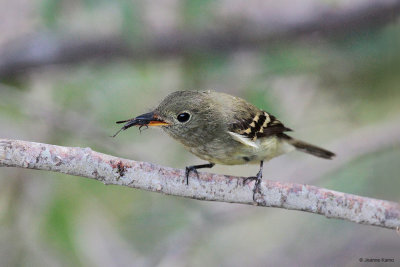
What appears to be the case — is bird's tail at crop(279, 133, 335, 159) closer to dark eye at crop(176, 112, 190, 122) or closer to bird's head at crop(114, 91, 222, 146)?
bird's head at crop(114, 91, 222, 146)

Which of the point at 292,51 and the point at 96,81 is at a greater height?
the point at 292,51

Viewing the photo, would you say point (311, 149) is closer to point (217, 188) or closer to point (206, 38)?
point (206, 38)

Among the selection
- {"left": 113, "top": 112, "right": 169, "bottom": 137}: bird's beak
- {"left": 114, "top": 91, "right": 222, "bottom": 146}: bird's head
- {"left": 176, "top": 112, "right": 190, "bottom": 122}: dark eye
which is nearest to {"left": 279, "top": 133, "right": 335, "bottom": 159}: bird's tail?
{"left": 114, "top": 91, "right": 222, "bottom": 146}: bird's head

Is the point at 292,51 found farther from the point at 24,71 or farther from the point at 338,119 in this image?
the point at 24,71

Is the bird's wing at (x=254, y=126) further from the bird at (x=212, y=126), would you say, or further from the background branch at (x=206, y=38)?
the background branch at (x=206, y=38)

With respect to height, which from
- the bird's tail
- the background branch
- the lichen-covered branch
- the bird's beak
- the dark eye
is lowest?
the lichen-covered branch

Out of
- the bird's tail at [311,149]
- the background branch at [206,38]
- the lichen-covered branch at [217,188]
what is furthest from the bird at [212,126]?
the background branch at [206,38]

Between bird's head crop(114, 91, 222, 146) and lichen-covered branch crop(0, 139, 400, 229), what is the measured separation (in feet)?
1.96

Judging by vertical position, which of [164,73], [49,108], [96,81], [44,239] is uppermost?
[164,73]

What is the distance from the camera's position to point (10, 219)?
550 centimetres

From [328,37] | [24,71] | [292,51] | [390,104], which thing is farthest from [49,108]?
[390,104]

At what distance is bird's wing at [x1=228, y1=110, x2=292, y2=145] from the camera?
4.74 metres

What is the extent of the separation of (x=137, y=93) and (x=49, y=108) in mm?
860

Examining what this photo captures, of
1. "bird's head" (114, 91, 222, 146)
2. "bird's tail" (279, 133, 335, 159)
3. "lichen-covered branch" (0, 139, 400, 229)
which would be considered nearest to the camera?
"lichen-covered branch" (0, 139, 400, 229)
